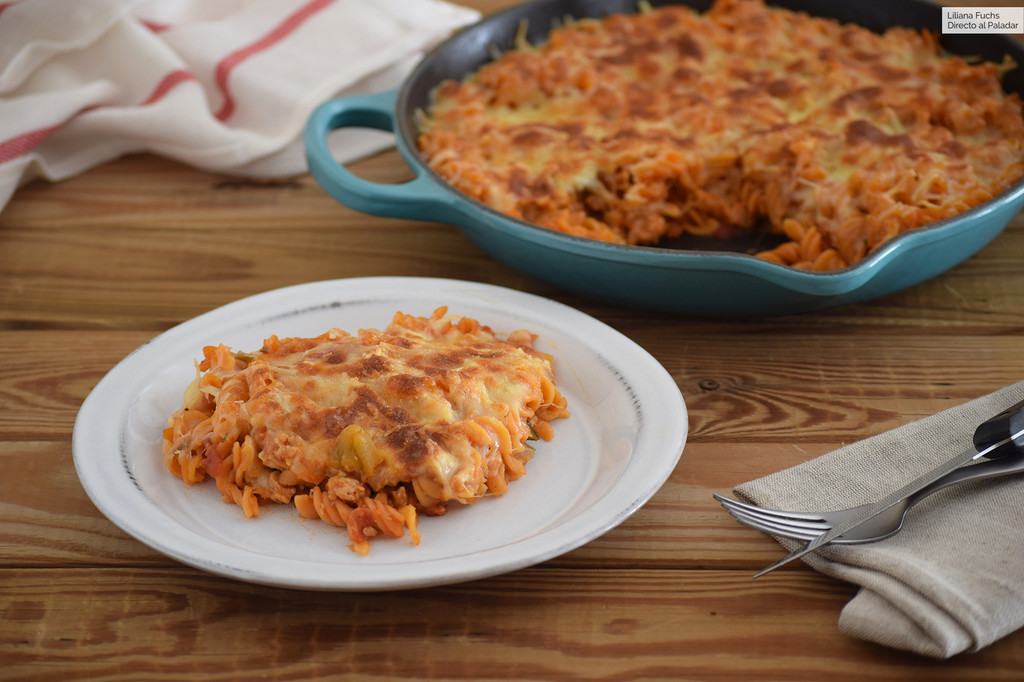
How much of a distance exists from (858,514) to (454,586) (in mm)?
608

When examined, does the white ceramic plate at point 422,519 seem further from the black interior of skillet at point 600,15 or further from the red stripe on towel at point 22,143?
the red stripe on towel at point 22,143

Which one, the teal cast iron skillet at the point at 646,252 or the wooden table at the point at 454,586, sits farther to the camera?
the teal cast iron skillet at the point at 646,252

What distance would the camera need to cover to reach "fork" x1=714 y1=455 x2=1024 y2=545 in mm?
1512

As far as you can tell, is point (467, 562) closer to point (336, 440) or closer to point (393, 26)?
point (336, 440)

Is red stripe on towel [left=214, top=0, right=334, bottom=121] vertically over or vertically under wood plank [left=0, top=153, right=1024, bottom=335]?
over

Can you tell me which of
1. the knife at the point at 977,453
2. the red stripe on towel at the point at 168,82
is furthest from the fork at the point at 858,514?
the red stripe on towel at the point at 168,82

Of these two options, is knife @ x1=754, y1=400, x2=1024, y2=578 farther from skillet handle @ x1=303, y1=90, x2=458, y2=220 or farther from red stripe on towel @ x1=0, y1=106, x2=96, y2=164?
red stripe on towel @ x1=0, y1=106, x2=96, y2=164

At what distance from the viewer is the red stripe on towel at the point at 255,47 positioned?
10.1 ft

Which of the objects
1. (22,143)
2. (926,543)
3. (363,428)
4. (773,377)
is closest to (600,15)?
(773,377)

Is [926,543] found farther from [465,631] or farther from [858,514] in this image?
[465,631]

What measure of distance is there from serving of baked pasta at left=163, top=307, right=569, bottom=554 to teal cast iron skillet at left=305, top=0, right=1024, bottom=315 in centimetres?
35

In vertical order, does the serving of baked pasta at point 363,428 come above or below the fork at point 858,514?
above

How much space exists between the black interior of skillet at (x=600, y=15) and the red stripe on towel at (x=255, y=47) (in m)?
0.69

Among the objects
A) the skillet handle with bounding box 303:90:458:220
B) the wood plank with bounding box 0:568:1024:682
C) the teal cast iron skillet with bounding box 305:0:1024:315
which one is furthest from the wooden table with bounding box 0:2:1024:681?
the skillet handle with bounding box 303:90:458:220
